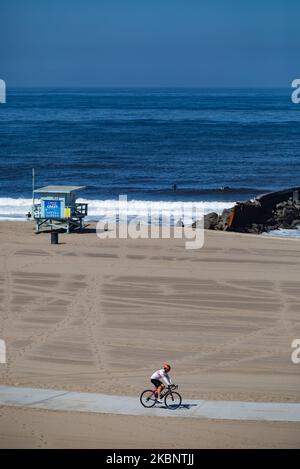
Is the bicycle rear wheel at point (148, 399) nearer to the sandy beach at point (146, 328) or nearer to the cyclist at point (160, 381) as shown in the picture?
the cyclist at point (160, 381)

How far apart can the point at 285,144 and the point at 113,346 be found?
54072 millimetres

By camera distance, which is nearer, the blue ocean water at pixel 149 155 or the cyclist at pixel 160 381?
the cyclist at pixel 160 381

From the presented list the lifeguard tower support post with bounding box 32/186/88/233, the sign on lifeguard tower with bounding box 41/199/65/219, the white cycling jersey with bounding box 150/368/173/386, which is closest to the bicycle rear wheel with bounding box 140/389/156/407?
the white cycling jersey with bounding box 150/368/173/386

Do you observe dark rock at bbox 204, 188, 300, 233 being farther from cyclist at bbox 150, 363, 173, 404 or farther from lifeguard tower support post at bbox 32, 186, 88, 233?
cyclist at bbox 150, 363, 173, 404

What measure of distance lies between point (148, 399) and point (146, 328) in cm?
440

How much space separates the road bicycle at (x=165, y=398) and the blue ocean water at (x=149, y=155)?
896 inches

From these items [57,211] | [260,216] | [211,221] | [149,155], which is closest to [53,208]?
[57,211]

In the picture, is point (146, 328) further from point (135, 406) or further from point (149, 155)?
point (149, 155)

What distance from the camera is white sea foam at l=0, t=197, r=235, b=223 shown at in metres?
35.6

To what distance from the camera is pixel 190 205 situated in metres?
39.8

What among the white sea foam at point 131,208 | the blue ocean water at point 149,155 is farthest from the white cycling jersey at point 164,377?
the blue ocean water at point 149,155

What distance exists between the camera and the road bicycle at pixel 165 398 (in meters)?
14.0
